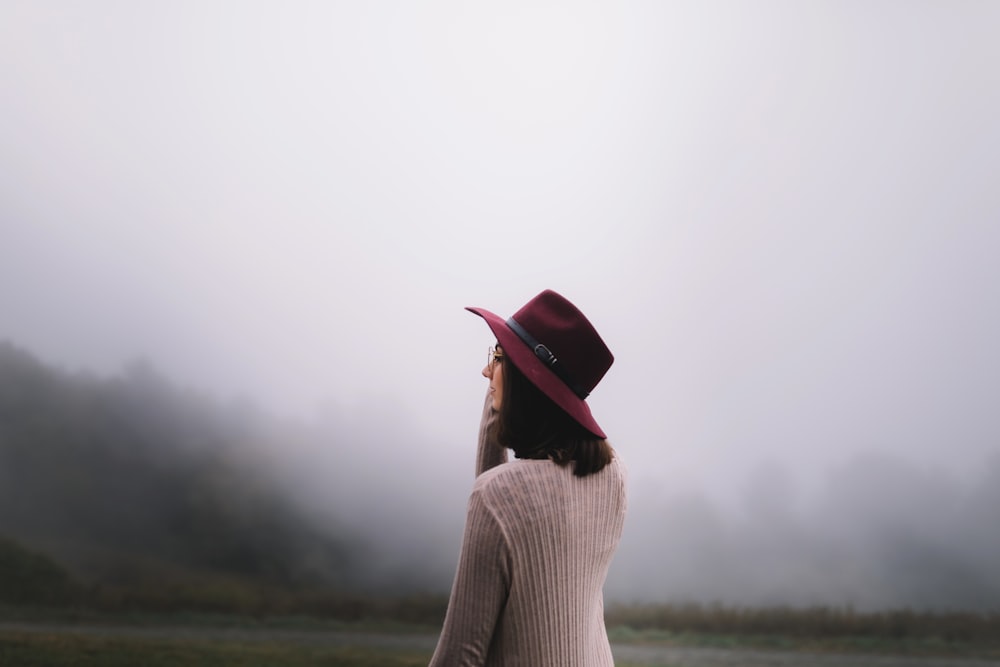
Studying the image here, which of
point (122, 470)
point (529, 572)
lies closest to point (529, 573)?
point (529, 572)

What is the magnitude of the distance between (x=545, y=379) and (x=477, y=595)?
11.8 inches

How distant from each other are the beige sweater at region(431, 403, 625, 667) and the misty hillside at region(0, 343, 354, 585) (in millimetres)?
3024

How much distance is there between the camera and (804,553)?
4195mm

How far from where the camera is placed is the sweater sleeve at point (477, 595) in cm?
110

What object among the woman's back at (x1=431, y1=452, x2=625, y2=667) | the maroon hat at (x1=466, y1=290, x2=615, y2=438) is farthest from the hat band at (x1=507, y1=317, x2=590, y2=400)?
the woman's back at (x1=431, y1=452, x2=625, y2=667)

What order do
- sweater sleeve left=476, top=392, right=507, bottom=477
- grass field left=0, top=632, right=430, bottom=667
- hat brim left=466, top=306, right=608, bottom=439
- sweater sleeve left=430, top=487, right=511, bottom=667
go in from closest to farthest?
1. sweater sleeve left=430, top=487, right=511, bottom=667
2. hat brim left=466, top=306, right=608, bottom=439
3. sweater sleeve left=476, top=392, right=507, bottom=477
4. grass field left=0, top=632, right=430, bottom=667

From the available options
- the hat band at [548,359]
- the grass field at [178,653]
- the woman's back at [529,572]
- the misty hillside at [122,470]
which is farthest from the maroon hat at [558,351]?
the grass field at [178,653]

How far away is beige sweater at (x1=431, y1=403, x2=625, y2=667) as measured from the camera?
1112 mm

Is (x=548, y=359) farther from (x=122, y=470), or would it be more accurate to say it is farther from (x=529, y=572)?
(x=122, y=470)

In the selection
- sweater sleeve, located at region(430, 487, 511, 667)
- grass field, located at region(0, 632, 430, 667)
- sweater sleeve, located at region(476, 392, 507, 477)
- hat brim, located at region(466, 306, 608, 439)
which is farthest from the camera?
grass field, located at region(0, 632, 430, 667)

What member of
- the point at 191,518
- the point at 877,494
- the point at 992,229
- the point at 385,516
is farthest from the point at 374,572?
the point at 992,229

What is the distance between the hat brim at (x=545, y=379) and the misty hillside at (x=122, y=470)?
3.01 metres

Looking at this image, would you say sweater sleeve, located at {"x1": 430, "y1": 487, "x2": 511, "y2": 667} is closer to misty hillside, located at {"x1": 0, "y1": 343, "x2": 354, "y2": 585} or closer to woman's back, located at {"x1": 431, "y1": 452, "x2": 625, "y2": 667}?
woman's back, located at {"x1": 431, "y1": 452, "x2": 625, "y2": 667}

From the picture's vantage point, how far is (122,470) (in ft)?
13.1
